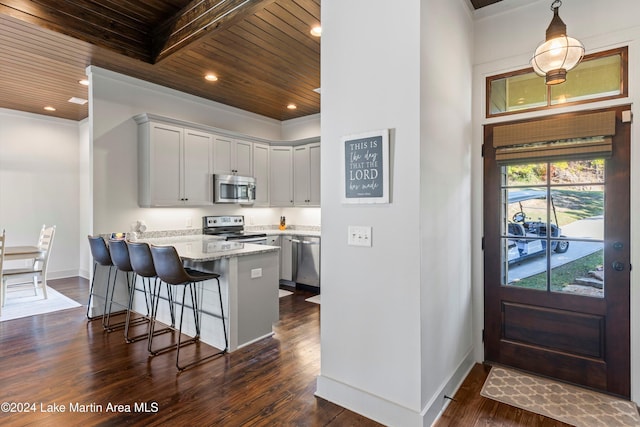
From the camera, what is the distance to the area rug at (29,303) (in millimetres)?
4023

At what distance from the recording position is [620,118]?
226cm

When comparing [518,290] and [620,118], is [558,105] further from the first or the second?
[518,290]

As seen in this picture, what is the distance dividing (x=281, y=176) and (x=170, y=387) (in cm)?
403

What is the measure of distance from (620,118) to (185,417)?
137 inches

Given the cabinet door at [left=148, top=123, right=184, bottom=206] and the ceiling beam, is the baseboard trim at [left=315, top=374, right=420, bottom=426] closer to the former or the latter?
the ceiling beam

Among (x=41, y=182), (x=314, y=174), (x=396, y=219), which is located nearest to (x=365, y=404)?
(x=396, y=219)

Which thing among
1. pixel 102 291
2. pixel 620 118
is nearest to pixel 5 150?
pixel 102 291

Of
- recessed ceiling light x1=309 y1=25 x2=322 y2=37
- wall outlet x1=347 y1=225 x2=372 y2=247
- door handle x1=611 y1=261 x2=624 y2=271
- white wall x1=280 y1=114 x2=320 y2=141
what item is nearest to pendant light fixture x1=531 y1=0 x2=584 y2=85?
door handle x1=611 y1=261 x2=624 y2=271

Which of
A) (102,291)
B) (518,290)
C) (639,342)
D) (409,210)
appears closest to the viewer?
(409,210)

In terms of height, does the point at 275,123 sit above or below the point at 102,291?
above

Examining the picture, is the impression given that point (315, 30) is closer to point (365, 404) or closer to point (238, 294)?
point (238, 294)

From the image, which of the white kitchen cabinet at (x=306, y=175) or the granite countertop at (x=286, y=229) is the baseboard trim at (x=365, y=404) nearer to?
the granite countertop at (x=286, y=229)

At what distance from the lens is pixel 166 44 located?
136 inches

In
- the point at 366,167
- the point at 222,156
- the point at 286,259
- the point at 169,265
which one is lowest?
the point at 286,259
